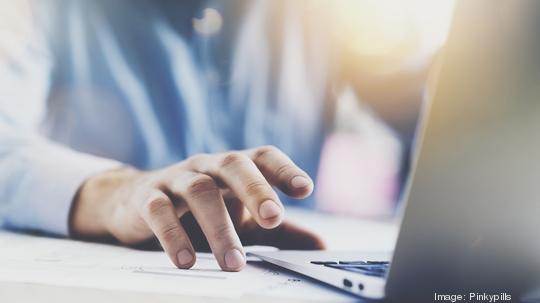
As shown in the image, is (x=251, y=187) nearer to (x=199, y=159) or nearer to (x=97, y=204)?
(x=199, y=159)

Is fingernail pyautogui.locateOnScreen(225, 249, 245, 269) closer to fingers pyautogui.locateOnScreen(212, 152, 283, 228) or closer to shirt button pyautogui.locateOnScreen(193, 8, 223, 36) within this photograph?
fingers pyautogui.locateOnScreen(212, 152, 283, 228)

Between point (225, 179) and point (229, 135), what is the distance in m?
0.62

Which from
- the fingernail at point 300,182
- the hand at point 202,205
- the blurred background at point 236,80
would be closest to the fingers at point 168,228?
the hand at point 202,205

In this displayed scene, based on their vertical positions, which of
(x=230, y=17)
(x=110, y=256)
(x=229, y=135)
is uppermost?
(x=230, y=17)

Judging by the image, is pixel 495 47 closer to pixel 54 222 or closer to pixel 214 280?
pixel 214 280

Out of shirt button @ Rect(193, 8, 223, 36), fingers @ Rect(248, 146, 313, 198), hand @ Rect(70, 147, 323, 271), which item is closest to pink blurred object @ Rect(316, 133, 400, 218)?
shirt button @ Rect(193, 8, 223, 36)

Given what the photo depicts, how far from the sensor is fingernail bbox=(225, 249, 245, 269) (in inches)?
15.9

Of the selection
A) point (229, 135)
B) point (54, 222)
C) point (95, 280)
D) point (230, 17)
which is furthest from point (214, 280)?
point (230, 17)

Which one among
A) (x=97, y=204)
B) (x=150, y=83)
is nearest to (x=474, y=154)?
(x=97, y=204)

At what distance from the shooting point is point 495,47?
0.87ft

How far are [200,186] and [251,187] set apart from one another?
0.06m

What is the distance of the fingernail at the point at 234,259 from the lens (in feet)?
1.33

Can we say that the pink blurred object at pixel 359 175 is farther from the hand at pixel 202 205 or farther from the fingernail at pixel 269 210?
the fingernail at pixel 269 210

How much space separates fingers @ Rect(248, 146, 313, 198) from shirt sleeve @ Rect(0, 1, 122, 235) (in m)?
0.28
